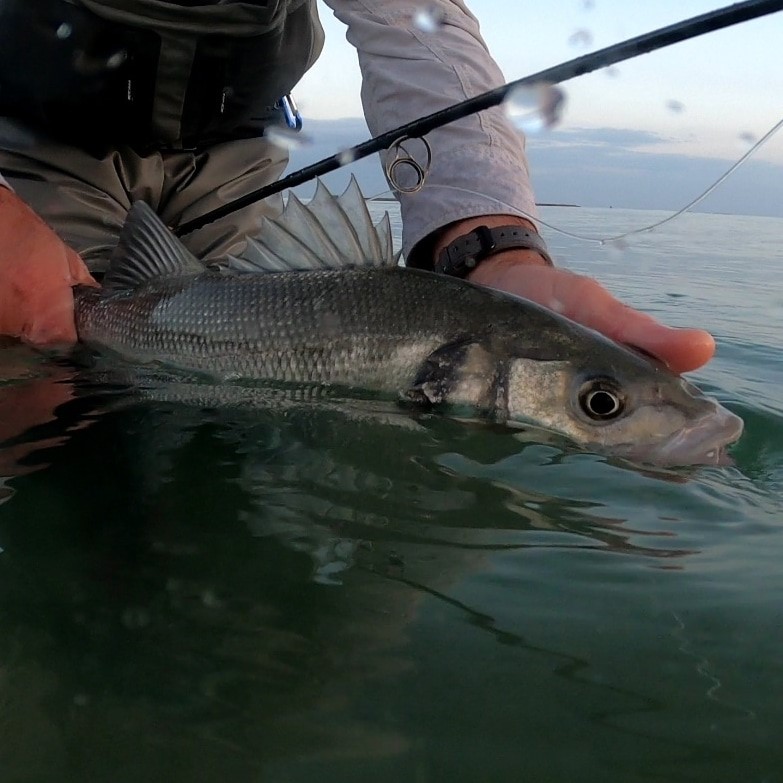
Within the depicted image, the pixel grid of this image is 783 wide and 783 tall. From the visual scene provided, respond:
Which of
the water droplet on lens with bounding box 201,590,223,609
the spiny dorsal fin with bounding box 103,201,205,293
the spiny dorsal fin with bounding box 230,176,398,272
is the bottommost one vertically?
the water droplet on lens with bounding box 201,590,223,609

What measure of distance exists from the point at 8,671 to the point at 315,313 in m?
1.50

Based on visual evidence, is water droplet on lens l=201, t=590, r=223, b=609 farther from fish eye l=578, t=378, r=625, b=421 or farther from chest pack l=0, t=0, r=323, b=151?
chest pack l=0, t=0, r=323, b=151

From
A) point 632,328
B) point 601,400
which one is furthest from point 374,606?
point 632,328

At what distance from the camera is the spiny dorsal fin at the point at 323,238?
2494 mm

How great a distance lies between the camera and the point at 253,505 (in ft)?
4.87

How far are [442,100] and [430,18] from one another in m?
0.39

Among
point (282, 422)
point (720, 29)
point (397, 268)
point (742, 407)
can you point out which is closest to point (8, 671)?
point (282, 422)

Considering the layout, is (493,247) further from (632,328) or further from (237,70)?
(237,70)

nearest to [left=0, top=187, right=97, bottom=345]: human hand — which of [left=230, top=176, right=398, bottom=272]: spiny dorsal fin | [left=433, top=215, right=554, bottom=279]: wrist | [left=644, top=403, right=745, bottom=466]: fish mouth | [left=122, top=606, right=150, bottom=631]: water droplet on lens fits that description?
[left=230, top=176, right=398, bottom=272]: spiny dorsal fin

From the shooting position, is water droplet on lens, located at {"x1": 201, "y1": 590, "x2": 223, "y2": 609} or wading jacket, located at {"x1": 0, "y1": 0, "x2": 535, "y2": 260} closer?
water droplet on lens, located at {"x1": 201, "y1": 590, "x2": 223, "y2": 609}

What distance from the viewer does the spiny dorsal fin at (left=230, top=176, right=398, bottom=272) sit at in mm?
2494

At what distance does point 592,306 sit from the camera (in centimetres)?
227

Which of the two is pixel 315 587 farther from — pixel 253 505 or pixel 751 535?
pixel 751 535

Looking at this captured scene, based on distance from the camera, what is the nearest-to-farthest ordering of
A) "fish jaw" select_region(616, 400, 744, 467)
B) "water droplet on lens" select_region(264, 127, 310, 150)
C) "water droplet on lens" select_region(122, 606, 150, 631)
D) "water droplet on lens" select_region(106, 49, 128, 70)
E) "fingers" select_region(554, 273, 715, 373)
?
"water droplet on lens" select_region(122, 606, 150, 631) < "fish jaw" select_region(616, 400, 744, 467) < "fingers" select_region(554, 273, 715, 373) < "water droplet on lens" select_region(106, 49, 128, 70) < "water droplet on lens" select_region(264, 127, 310, 150)
